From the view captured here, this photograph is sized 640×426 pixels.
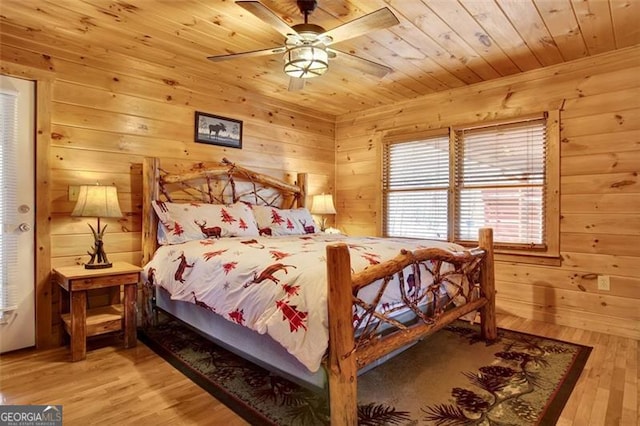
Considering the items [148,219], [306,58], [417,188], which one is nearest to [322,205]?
[417,188]

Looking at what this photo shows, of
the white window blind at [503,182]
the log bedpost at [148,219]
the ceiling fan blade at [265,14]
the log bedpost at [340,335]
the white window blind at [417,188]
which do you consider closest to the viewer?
the log bedpost at [340,335]

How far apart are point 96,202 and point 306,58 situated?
188 centimetres

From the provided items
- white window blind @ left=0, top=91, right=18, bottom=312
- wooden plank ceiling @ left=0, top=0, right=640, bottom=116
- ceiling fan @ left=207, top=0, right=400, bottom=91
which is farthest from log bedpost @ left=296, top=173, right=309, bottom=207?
white window blind @ left=0, top=91, right=18, bottom=312

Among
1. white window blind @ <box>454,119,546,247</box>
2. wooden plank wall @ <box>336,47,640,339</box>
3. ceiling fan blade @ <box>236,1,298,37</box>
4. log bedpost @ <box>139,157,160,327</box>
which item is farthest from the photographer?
white window blind @ <box>454,119,546,247</box>

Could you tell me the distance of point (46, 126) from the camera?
2.79 meters

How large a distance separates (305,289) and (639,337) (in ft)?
9.89

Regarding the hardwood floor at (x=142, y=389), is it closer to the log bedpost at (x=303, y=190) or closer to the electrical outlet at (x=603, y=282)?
the electrical outlet at (x=603, y=282)

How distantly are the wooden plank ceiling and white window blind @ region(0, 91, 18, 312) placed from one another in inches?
18.7

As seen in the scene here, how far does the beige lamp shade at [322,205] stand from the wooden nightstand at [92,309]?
2326 mm

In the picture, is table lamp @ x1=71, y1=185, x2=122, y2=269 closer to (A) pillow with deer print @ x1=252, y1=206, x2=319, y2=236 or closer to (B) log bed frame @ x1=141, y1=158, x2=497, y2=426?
(B) log bed frame @ x1=141, y1=158, x2=497, y2=426

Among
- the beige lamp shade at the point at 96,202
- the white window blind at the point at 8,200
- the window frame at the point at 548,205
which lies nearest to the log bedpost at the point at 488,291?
the window frame at the point at 548,205

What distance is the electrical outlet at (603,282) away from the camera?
10.2 ft

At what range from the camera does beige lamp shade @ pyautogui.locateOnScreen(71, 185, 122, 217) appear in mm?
2693

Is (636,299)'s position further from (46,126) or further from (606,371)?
(46,126)
